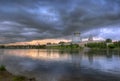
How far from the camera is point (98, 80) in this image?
99.2ft

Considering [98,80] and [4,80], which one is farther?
[98,80]

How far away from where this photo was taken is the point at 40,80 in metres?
29.1

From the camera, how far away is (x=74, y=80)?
3014 centimetres

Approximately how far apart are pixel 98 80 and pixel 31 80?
11007 millimetres

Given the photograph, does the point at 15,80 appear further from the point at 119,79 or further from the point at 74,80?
the point at 119,79

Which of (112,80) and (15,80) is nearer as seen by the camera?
(15,80)

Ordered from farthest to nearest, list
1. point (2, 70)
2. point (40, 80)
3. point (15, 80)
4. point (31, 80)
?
1. point (2, 70)
2. point (40, 80)
3. point (31, 80)
4. point (15, 80)

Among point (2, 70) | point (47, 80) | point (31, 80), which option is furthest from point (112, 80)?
point (2, 70)

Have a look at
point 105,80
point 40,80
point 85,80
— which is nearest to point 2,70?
point 40,80

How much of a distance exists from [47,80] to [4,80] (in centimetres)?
700

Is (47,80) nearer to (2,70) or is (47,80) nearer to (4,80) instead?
(4,80)

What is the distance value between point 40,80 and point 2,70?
994cm

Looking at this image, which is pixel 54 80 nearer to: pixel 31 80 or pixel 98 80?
pixel 31 80

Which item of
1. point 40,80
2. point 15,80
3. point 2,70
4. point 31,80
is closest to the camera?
point 15,80
